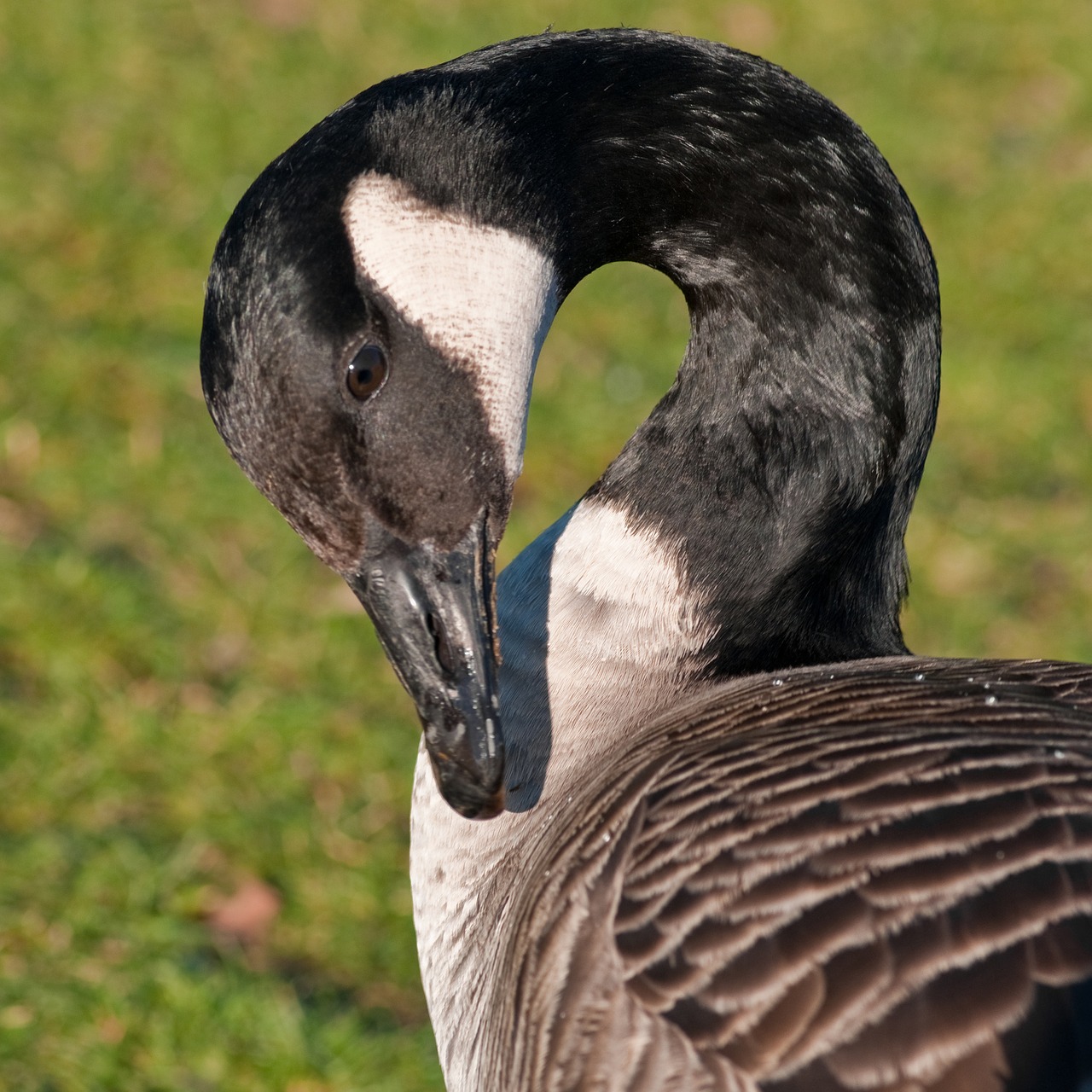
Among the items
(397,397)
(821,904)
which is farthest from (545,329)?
(821,904)

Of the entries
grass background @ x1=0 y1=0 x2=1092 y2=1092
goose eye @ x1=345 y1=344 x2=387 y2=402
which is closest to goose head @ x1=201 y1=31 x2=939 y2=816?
goose eye @ x1=345 y1=344 x2=387 y2=402

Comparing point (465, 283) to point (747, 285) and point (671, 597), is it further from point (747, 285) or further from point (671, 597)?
point (671, 597)

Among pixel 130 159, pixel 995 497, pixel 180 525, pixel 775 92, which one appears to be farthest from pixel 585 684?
pixel 130 159

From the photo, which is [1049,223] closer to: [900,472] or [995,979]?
[900,472]

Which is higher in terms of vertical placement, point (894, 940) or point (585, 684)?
point (585, 684)

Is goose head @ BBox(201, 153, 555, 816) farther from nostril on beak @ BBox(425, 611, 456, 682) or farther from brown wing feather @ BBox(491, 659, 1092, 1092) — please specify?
brown wing feather @ BBox(491, 659, 1092, 1092)

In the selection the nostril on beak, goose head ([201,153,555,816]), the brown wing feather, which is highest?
goose head ([201,153,555,816])

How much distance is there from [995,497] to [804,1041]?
4.63 meters

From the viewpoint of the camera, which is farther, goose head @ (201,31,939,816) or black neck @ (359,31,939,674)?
black neck @ (359,31,939,674)

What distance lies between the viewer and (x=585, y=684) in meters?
3.00

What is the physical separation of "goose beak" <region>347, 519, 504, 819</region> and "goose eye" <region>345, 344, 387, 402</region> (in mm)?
265

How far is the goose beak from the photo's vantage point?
8.65 feet

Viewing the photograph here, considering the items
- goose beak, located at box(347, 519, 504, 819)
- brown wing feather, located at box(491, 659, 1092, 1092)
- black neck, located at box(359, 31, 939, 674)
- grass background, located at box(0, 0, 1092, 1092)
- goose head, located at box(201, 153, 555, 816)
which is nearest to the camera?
brown wing feather, located at box(491, 659, 1092, 1092)

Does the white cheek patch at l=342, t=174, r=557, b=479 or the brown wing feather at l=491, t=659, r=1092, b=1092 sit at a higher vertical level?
the white cheek patch at l=342, t=174, r=557, b=479
